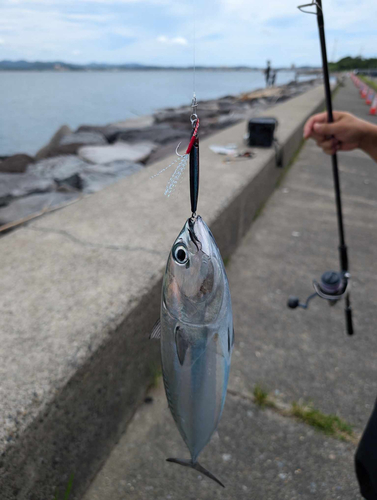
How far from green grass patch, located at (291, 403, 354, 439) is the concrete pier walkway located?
1.8 inches

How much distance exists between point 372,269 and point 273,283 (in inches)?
41.8

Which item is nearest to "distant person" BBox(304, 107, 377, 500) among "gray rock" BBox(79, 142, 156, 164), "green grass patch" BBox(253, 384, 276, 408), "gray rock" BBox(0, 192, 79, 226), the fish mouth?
"green grass patch" BBox(253, 384, 276, 408)

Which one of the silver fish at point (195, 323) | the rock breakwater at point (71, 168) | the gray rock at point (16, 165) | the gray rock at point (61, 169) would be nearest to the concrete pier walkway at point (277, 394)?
the silver fish at point (195, 323)

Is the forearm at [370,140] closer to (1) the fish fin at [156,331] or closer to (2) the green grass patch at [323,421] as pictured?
(2) the green grass patch at [323,421]

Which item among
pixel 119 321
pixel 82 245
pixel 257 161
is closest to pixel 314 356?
pixel 119 321

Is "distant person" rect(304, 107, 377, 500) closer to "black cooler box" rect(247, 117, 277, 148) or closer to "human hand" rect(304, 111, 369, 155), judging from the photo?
"human hand" rect(304, 111, 369, 155)

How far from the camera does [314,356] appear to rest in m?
2.63

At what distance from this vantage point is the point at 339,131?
2205mm

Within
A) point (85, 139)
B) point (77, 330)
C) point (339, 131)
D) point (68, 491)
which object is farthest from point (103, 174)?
point (68, 491)

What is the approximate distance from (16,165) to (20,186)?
1.92m

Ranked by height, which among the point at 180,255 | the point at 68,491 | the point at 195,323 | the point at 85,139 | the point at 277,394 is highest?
the point at 180,255

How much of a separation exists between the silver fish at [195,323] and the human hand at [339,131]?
1.87 meters

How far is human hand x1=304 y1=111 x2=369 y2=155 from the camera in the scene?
7.16 ft

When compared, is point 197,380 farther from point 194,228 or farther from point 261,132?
point 261,132
